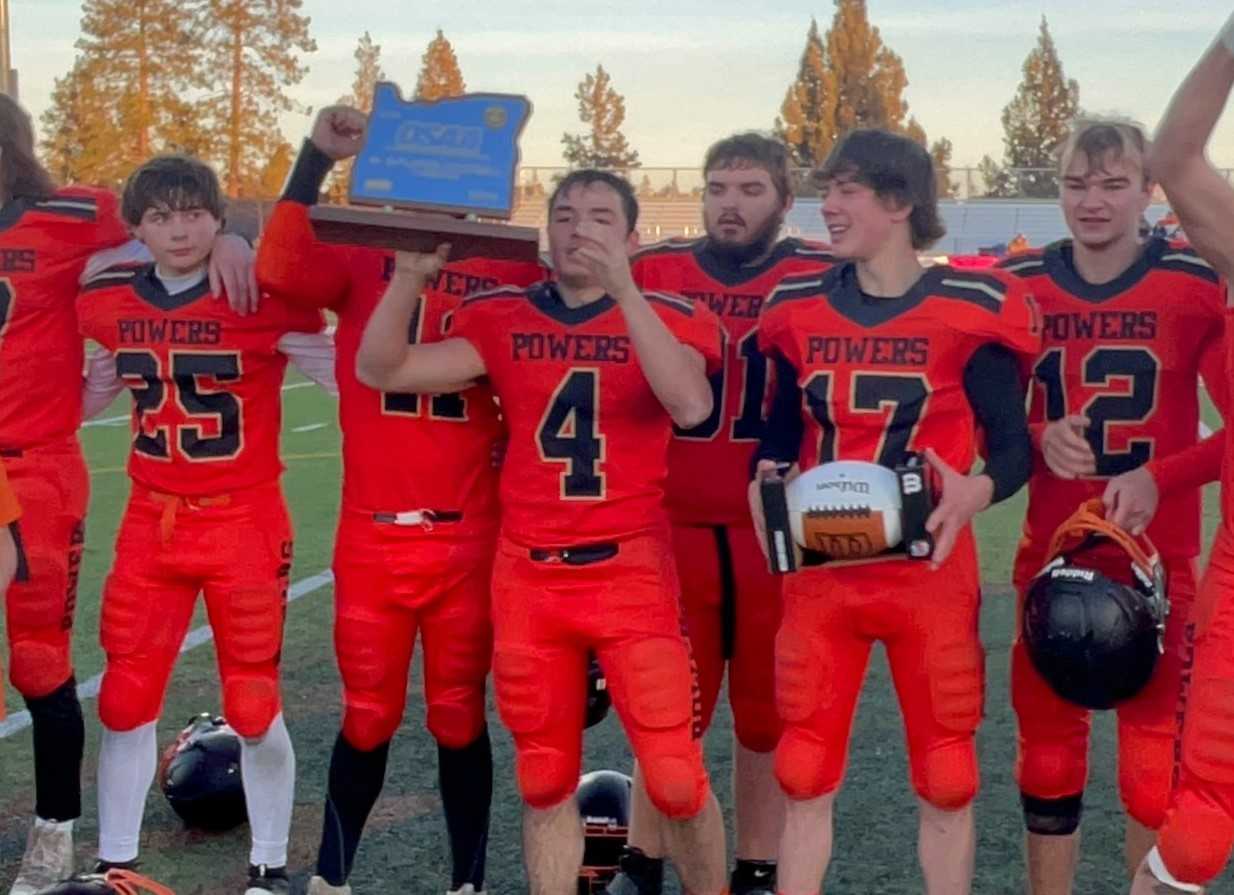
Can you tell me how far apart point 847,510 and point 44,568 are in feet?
6.97

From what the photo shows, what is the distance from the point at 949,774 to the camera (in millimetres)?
3498

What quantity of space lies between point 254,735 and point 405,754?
1455 millimetres

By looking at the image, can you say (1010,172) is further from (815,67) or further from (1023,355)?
(1023,355)

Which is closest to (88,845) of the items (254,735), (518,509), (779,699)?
(254,735)

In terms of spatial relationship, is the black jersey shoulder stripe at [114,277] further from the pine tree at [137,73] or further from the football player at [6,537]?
the pine tree at [137,73]

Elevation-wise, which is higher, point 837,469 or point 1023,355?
point 1023,355

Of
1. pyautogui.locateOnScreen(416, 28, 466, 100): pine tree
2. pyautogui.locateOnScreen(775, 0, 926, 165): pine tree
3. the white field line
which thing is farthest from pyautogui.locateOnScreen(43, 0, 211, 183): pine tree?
the white field line

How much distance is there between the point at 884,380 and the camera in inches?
139

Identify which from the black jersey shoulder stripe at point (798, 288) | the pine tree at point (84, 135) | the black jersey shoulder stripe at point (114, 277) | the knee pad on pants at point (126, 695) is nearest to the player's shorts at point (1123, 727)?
the black jersey shoulder stripe at point (798, 288)

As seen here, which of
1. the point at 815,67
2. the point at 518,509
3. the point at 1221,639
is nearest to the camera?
the point at 1221,639

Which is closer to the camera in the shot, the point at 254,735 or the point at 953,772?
the point at 953,772

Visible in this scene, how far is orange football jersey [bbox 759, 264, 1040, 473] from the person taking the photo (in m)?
3.50

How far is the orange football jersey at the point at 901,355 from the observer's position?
3504 mm

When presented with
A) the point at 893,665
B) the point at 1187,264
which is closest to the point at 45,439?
the point at 893,665
